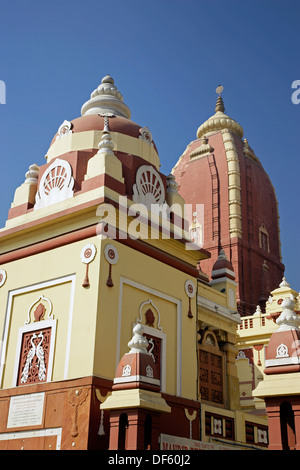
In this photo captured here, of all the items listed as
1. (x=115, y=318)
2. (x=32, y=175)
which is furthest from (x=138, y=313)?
(x=32, y=175)

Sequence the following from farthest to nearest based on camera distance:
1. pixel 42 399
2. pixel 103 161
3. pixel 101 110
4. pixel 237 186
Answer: pixel 237 186
pixel 101 110
pixel 103 161
pixel 42 399

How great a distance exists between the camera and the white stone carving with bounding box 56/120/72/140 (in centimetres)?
1366

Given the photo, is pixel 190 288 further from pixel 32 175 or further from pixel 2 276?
pixel 32 175

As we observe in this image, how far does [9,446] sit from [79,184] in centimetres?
546

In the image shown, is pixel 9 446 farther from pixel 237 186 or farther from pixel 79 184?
pixel 237 186

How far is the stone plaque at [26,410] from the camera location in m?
10.3

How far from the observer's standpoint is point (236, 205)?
97.5 feet

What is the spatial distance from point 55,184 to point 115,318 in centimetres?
374

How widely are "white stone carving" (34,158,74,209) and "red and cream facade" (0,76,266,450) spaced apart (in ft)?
0.11

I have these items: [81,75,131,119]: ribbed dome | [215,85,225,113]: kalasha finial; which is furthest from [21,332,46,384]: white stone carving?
[215,85,225,113]: kalasha finial

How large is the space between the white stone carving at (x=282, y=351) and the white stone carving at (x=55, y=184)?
5.79 meters

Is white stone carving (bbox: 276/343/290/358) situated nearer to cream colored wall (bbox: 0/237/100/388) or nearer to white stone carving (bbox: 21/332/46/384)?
cream colored wall (bbox: 0/237/100/388)
